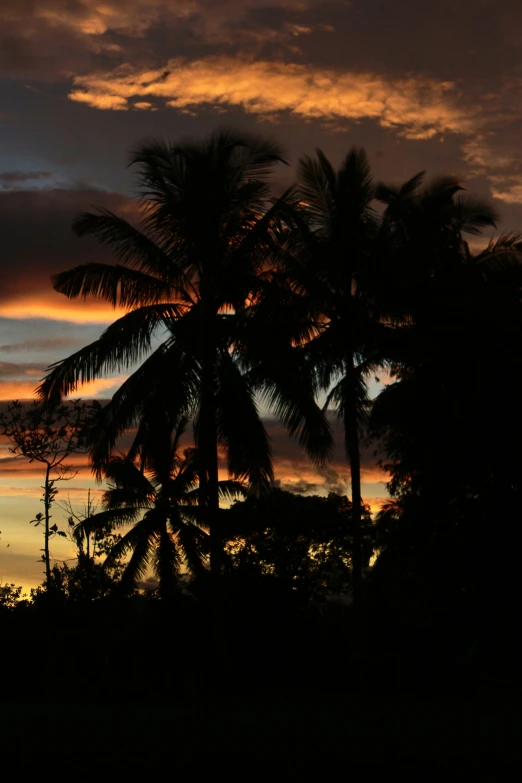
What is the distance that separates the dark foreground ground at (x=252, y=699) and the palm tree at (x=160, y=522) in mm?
6507

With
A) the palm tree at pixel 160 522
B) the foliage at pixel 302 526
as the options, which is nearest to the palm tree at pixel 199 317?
the palm tree at pixel 160 522

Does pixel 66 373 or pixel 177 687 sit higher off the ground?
pixel 66 373

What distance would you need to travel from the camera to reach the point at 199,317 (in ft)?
57.1

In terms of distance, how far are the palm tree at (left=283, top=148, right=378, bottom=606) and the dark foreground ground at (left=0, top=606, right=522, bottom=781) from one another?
3.85 metres

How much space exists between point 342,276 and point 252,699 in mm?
10800

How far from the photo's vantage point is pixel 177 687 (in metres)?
19.4

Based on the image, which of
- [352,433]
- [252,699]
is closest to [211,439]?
[252,699]

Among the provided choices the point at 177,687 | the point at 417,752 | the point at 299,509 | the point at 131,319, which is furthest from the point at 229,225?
the point at 299,509

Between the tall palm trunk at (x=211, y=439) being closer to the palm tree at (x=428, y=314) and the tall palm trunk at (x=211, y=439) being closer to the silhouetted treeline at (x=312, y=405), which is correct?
the silhouetted treeline at (x=312, y=405)

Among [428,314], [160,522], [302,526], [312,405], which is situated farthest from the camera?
[302,526]

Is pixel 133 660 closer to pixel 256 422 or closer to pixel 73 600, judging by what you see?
pixel 73 600

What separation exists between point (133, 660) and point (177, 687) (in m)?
2.42

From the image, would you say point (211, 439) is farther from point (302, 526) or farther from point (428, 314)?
point (302, 526)

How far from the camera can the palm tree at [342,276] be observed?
22672 millimetres
